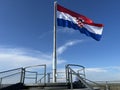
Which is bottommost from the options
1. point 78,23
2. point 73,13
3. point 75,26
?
point 75,26

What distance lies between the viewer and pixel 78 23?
16.0 meters

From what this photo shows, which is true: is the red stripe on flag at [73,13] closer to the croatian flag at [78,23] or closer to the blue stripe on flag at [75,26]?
the croatian flag at [78,23]

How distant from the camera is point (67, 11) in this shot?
52.2ft

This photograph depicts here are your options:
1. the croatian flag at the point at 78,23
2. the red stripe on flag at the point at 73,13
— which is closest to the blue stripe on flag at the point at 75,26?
the croatian flag at the point at 78,23

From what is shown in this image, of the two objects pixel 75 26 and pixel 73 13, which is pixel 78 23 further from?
pixel 73 13

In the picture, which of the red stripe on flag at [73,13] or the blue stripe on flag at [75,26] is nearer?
the blue stripe on flag at [75,26]

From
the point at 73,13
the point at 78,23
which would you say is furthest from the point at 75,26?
the point at 73,13

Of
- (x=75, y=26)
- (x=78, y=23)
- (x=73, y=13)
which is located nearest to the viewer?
(x=75, y=26)

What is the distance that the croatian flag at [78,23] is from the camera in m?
15.5

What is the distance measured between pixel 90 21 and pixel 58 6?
Answer: 112 inches

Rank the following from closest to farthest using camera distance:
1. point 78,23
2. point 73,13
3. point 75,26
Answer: point 75,26 < point 78,23 < point 73,13

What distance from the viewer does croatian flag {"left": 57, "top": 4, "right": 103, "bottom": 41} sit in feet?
50.7

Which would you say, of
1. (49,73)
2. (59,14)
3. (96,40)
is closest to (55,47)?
(49,73)

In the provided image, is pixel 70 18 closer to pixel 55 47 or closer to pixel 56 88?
pixel 55 47
